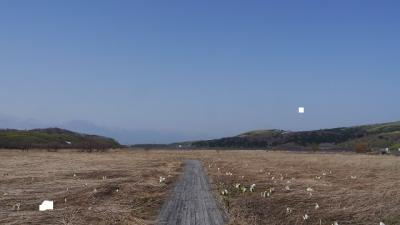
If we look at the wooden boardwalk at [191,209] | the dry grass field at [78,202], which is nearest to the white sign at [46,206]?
the dry grass field at [78,202]

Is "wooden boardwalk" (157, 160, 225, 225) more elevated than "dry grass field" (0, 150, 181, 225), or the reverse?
"dry grass field" (0, 150, 181, 225)

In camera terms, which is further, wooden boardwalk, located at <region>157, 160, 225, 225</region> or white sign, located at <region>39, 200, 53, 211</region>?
white sign, located at <region>39, 200, 53, 211</region>

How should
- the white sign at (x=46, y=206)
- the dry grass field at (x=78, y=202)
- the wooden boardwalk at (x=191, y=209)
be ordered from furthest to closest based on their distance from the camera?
the white sign at (x=46, y=206), the wooden boardwalk at (x=191, y=209), the dry grass field at (x=78, y=202)

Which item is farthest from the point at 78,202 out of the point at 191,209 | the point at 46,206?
the point at 191,209

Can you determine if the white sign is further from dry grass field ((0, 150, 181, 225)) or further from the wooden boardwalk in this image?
the wooden boardwalk

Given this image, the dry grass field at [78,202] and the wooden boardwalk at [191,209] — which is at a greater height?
the dry grass field at [78,202]

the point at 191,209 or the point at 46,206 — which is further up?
the point at 46,206

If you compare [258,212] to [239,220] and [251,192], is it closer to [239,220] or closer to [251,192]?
[239,220]

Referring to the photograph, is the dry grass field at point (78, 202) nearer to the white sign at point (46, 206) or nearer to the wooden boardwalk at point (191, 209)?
the white sign at point (46, 206)

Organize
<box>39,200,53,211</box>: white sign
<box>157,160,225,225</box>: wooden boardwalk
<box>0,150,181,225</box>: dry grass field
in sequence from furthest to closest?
<box>39,200,53,211</box>: white sign → <box>157,160,225,225</box>: wooden boardwalk → <box>0,150,181,225</box>: dry grass field

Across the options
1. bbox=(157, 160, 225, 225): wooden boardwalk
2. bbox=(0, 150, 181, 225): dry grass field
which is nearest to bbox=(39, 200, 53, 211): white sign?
bbox=(0, 150, 181, 225): dry grass field

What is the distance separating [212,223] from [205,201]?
783 centimetres

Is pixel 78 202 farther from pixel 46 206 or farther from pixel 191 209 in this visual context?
pixel 191 209

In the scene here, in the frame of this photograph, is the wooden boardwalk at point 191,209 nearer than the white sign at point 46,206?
Yes
